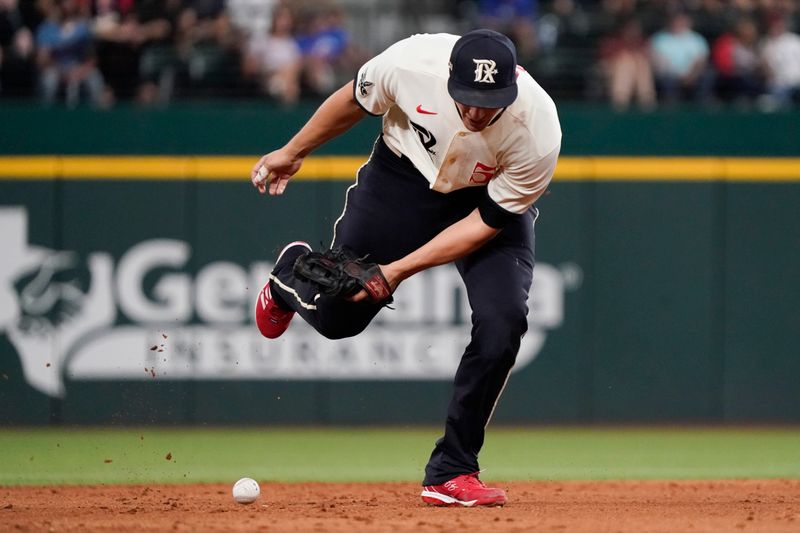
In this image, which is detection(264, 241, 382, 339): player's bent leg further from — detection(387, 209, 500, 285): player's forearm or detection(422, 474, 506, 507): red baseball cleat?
detection(422, 474, 506, 507): red baseball cleat

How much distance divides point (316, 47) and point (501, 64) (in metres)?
6.16

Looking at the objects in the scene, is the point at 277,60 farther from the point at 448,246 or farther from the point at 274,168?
the point at 448,246

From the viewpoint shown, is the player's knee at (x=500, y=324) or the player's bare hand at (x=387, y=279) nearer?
the player's bare hand at (x=387, y=279)

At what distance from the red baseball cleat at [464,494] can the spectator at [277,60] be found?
523 cm

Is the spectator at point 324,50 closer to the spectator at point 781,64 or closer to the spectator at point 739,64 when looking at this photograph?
the spectator at point 739,64

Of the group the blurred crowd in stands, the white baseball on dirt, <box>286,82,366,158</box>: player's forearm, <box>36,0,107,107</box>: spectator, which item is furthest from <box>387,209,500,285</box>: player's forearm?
<box>36,0,107,107</box>: spectator

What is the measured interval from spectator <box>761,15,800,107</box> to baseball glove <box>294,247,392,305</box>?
679 centimetres

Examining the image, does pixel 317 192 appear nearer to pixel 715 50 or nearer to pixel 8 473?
pixel 8 473

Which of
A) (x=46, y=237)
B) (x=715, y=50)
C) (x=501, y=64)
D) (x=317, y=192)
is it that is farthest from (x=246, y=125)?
(x=501, y=64)

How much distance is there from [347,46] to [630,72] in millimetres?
2564

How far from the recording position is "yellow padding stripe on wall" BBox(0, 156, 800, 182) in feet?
31.1

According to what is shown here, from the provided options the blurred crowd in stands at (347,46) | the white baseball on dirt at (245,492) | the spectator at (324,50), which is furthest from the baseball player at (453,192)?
the spectator at (324,50)

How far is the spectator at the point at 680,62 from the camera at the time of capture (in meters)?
11.2

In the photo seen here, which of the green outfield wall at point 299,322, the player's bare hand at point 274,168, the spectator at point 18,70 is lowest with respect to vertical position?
the green outfield wall at point 299,322
